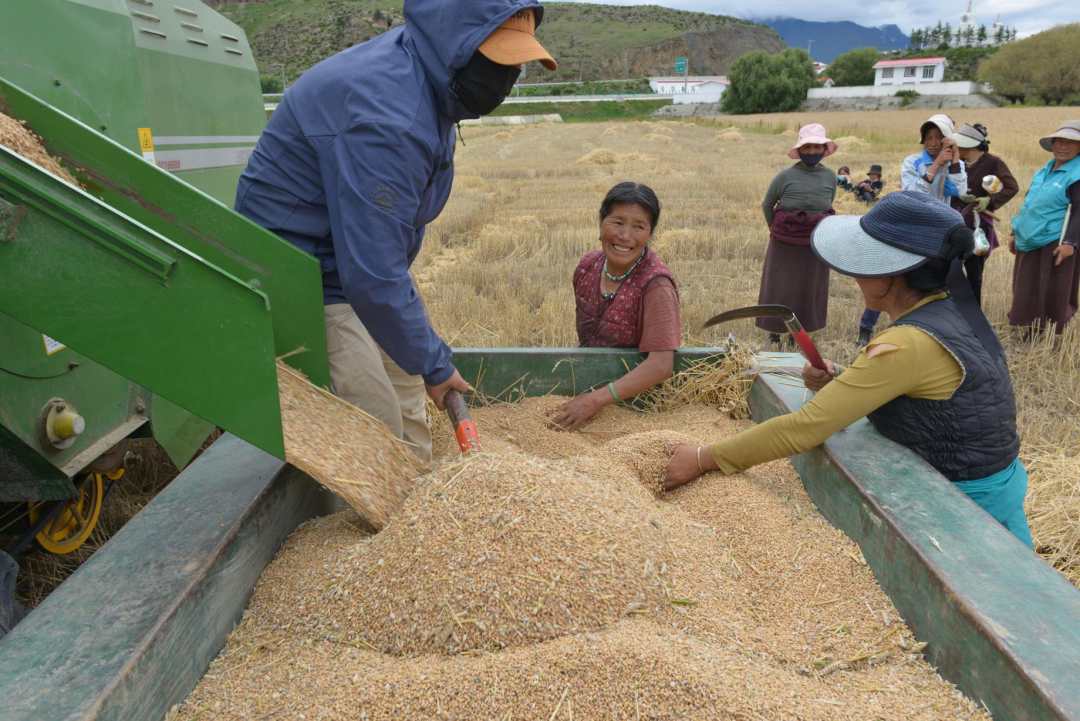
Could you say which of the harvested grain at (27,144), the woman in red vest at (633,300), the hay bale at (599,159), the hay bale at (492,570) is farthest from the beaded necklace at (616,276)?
the hay bale at (599,159)

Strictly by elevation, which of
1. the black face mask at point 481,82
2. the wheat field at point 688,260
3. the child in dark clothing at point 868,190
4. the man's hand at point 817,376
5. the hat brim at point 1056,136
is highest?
the black face mask at point 481,82

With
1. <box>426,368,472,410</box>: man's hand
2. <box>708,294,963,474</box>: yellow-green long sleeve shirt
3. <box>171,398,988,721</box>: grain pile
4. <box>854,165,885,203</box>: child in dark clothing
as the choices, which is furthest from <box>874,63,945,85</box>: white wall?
<box>171,398,988,721</box>: grain pile

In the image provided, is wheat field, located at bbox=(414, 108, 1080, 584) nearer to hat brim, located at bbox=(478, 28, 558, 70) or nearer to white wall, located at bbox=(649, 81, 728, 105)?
hat brim, located at bbox=(478, 28, 558, 70)

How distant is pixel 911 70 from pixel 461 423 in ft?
287

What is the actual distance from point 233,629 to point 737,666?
1202 mm

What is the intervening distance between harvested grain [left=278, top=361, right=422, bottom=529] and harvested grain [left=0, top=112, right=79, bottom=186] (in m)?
0.80

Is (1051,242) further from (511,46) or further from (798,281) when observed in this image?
(511,46)

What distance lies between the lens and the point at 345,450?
6.89ft

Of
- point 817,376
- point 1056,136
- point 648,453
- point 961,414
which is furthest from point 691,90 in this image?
point 961,414

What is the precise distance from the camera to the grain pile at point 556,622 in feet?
4.81

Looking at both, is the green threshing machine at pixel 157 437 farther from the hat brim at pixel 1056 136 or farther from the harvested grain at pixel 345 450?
the hat brim at pixel 1056 136

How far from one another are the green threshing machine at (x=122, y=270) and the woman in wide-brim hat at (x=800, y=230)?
3950 millimetres

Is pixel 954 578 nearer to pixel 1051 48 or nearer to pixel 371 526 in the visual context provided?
pixel 371 526

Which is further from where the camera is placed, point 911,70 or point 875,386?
point 911,70
